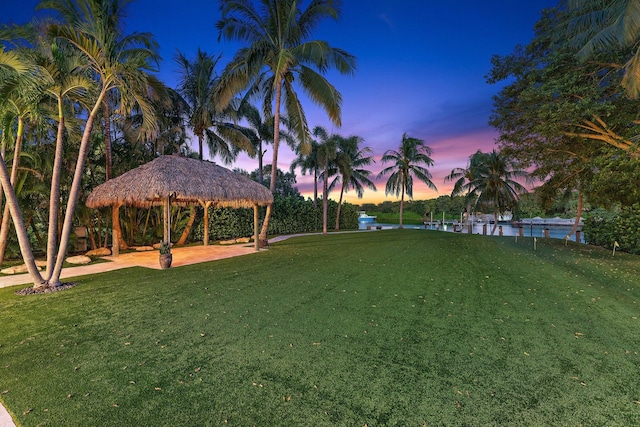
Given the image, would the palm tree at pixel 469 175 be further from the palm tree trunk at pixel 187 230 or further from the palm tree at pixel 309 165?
the palm tree trunk at pixel 187 230

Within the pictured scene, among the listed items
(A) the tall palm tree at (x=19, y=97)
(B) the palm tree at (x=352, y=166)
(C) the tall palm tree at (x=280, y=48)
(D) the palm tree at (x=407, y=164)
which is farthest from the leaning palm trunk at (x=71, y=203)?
(D) the palm tree at (x=407, y=164)

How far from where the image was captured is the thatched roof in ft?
24.6

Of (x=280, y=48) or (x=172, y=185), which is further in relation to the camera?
(x=280, y=48)

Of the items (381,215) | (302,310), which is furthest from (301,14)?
(381,215)

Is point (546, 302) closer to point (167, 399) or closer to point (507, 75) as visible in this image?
point (167, 399)

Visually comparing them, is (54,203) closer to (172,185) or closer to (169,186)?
(169,186)

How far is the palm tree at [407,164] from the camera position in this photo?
23781mm

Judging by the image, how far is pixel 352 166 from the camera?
2316cm

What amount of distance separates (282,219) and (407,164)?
12.5 meters

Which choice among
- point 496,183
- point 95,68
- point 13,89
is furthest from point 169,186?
point 496,183

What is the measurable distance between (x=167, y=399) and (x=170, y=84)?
1557 cm

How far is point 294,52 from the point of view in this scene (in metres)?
10.5

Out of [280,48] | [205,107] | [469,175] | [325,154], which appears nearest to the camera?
[280,48]

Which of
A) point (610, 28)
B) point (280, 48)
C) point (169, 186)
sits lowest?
point (169, 186)
